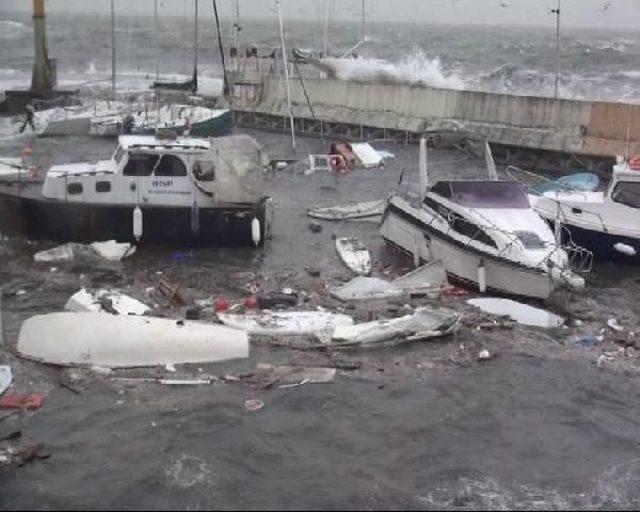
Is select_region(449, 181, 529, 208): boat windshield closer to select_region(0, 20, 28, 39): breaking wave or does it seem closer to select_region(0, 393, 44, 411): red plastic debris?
select_region(0, 393, 44, 411): red plastic debris

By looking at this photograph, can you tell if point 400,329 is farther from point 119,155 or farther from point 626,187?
point 119,155

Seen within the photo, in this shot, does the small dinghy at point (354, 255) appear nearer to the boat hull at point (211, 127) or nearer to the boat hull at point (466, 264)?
the boat hull at point (466, 264)

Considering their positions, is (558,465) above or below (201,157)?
below

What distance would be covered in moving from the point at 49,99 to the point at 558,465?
38.7m

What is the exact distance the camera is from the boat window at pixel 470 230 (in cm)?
1734

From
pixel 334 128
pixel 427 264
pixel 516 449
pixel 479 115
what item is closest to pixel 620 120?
pixel 479 115

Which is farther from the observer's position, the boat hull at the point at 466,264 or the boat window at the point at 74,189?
the boat window at the point at 74,189

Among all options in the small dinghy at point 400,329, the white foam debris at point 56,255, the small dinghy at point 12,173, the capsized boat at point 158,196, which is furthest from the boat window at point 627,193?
the small dinghy at point 12,173

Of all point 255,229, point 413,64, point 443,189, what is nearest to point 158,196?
point 255,229

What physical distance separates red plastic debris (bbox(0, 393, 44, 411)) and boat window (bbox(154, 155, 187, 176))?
8445 millimetres

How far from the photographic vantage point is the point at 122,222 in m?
20.0

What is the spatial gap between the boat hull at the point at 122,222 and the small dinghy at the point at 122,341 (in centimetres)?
617

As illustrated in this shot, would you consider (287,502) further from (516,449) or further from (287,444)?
(516,449)

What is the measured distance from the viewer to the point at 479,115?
37438mm
